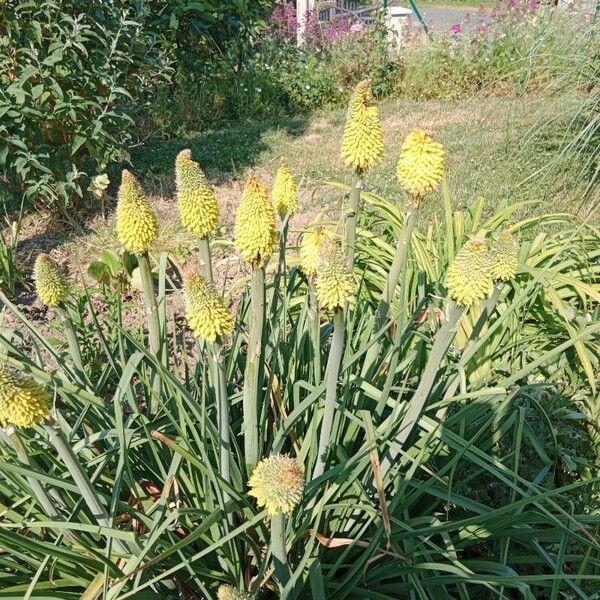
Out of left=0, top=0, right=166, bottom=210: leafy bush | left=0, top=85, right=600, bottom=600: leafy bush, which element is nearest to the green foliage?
left=0, top=85, right=600, bottom=600: leafy bush

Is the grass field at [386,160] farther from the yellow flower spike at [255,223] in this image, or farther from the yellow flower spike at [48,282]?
the yellow flower spike at [255,223]

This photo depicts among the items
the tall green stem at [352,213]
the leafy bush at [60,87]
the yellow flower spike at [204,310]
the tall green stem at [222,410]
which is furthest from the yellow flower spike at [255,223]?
the leafy bush at [60,87]

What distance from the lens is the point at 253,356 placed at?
54.0 inches

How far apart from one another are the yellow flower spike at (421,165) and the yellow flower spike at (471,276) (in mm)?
194

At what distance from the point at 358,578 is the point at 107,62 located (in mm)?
3902

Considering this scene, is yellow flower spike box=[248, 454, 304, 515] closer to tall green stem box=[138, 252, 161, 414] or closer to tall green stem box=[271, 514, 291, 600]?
tall green stem box=[271, 514, 291, 600]

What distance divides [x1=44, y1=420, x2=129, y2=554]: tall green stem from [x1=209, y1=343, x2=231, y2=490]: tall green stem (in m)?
0.28

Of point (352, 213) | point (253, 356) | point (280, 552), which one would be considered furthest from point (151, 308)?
point (280, 552)

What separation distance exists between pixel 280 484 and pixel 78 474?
1.45ft

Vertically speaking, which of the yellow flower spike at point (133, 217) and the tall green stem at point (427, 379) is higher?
the yellow flower spike at point (133, 217)

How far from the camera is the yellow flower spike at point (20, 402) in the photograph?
42.5 inches

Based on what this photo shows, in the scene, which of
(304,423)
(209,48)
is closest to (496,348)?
(304,423)

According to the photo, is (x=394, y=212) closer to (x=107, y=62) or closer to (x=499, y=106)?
(x=107, y=62)

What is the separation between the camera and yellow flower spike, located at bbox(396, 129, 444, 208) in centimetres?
139
